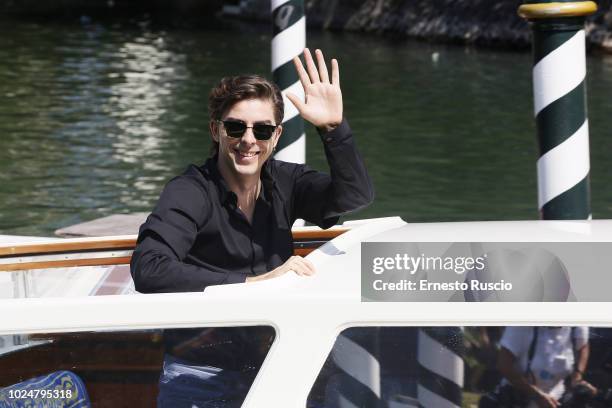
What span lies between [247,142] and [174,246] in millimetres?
418

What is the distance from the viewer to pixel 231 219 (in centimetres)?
366

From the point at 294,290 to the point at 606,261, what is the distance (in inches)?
27.0

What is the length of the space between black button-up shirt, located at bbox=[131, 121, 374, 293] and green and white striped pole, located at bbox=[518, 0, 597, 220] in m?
1.50

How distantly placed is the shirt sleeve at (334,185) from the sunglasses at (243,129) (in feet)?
0.59

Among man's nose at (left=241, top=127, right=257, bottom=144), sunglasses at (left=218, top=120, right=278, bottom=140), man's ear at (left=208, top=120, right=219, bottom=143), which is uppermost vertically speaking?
sunglasses at (left=218, top=120, right=278, bottom=140)

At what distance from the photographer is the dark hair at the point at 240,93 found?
366 centimetres

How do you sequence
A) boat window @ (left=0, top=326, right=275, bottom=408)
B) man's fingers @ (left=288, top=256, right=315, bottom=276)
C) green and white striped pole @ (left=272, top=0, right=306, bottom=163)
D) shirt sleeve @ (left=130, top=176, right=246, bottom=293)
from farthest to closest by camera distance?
green and white striped pole @ (left=272, top=0, right=306, bottom=163) → shirt sleeve @ (left=130, top=176, right=246, bottom=293) → man's fingers @ (left=288, top=256, right=315, bottom=276) → boat window @ (left=0, top=326, right=275, bottom=408)

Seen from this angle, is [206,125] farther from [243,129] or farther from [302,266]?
[302,266]

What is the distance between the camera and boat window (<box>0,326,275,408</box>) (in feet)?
8.75

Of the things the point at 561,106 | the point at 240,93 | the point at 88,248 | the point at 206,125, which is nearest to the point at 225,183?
the point at 240,93

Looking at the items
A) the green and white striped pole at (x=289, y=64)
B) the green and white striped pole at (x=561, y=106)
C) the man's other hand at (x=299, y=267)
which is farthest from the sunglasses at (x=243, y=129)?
the green and white striped pole at (x=289, y=64)

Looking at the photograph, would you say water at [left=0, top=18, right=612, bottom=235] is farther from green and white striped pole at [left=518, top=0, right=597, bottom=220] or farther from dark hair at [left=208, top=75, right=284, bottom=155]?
dark hair at [left=208, top=75, right=284, bottom=155]

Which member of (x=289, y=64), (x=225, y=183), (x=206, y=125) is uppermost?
(x=225, y=183)

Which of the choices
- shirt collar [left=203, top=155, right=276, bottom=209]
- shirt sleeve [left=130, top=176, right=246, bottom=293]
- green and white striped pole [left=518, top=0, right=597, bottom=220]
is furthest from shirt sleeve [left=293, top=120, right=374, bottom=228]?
green and white striped pole [left=518, top=0, right=597, bottom=220]
